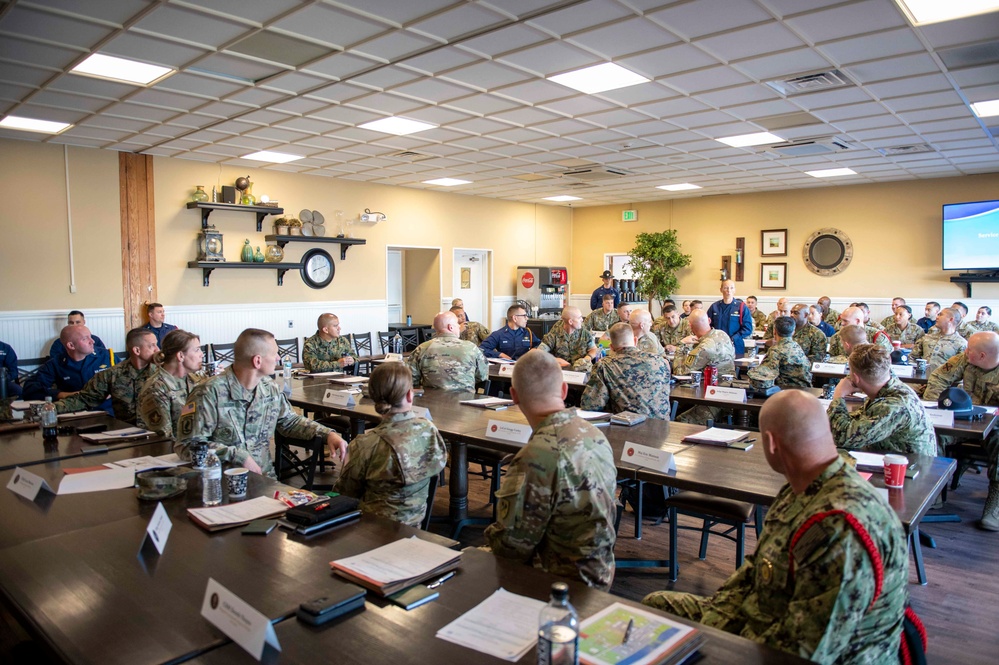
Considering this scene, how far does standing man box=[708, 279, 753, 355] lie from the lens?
31.2ft

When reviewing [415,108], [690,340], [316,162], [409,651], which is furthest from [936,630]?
[316,162]

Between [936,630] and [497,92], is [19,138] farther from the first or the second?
[936,630]

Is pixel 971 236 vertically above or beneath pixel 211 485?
above

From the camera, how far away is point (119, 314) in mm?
8328

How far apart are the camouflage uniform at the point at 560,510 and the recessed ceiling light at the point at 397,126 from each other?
5.41 m

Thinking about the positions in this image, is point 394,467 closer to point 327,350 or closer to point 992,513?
point 992,513

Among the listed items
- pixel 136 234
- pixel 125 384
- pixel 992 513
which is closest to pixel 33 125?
pixel 136 234

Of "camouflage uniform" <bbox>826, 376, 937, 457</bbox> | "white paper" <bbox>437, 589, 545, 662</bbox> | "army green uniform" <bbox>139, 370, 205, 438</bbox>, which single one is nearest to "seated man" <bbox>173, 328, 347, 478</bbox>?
"army green uniform" <bbox>139, 370, 205, 438</bbox>

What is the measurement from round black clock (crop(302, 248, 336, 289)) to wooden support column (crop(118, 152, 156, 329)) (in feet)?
7.33

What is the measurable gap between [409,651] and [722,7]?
157 inches

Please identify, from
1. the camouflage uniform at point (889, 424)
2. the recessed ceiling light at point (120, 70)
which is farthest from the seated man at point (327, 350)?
the camouflage uniform at point (889, 424)

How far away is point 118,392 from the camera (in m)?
4.49

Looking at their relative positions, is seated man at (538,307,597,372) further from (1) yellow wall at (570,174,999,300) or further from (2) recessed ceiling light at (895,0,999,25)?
(1) yellow wall at (570,174,999,300)

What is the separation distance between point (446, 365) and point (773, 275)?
9.13 m
